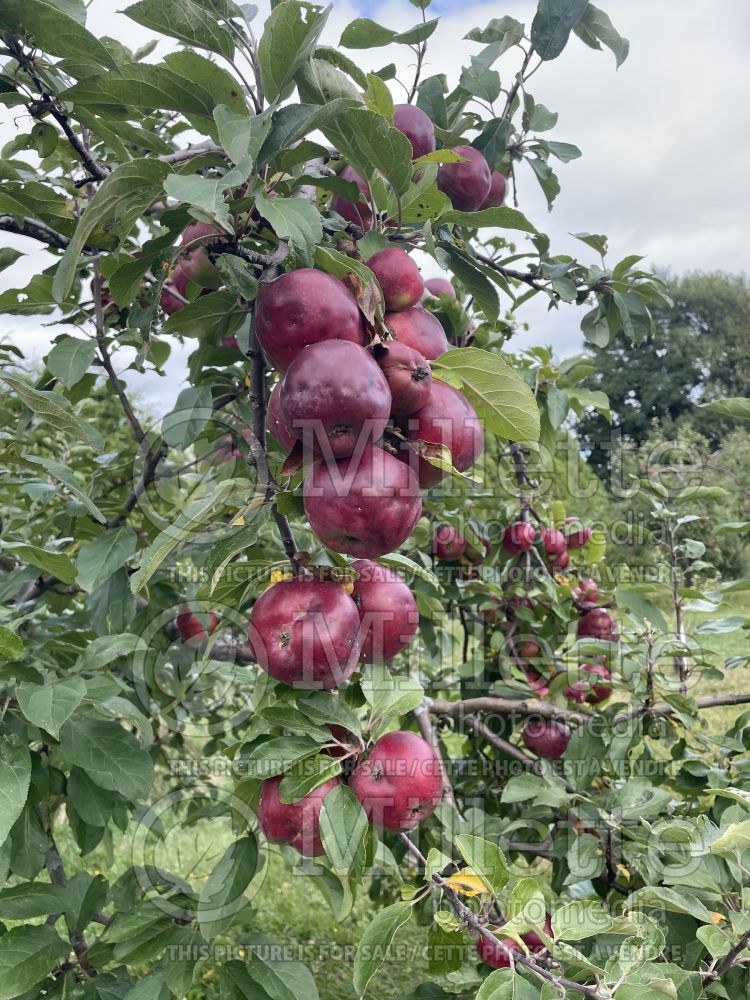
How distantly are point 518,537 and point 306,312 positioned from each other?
162 centimetres

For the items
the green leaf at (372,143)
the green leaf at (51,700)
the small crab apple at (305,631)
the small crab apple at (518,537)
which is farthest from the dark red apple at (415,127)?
the small crab apple at (518,537)

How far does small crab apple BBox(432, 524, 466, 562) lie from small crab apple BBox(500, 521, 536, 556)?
0.16 metres

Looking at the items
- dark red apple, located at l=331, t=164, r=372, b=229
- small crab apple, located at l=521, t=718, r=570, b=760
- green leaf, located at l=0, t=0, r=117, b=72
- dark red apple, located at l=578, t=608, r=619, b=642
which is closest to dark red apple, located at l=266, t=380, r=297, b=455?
dark red apple, located at l=331, t=164, r=372, b=229

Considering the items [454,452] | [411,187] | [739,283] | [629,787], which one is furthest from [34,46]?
[739,283]

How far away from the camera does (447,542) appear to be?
7.09 ft

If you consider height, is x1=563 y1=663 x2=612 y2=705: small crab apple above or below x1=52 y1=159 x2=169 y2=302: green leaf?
below

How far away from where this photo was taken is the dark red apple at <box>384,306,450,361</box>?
843 millimetres

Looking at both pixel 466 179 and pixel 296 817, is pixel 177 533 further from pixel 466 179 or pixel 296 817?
pixel 466 179

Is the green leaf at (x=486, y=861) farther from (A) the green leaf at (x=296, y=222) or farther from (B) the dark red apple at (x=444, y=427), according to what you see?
(A) the green leaf at (x=296, y=222)

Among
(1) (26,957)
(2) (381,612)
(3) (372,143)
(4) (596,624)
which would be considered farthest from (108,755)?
(4) (596,624)

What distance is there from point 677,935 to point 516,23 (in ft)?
4.94

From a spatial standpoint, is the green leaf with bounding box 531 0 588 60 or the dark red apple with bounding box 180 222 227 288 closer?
the dark red apple with bounding box 180 222 227 288

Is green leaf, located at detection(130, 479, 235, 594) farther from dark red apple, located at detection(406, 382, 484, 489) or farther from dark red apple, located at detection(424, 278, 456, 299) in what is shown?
dark red apple, located at detection(424, 278, 456, 299)

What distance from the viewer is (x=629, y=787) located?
1301mm
